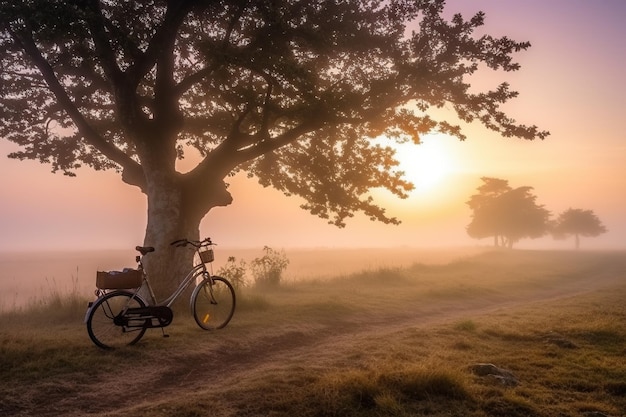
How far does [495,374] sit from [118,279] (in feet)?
23.4

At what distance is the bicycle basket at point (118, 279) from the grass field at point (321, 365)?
4.15ft

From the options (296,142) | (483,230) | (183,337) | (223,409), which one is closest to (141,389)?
(223,409)

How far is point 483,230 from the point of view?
229 feet

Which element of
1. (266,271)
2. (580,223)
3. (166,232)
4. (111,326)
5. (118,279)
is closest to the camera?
(118,279)

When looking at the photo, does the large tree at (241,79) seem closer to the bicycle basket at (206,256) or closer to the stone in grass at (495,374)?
the bicycle basket at (206,256)

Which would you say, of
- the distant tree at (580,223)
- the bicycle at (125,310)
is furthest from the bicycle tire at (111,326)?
the distant tree at (580,223)

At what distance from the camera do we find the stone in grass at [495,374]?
250 inches

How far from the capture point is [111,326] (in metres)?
8.76

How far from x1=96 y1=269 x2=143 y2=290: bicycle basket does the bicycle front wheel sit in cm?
159

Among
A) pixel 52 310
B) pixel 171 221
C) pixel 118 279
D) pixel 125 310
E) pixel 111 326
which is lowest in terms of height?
pixel 52 310

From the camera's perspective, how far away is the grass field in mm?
5496

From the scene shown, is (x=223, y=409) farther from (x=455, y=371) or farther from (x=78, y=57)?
(x=78, y=57)

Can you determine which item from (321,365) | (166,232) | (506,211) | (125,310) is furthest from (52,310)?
(506,211)

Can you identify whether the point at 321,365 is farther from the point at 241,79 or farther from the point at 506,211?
the point at 506,211
